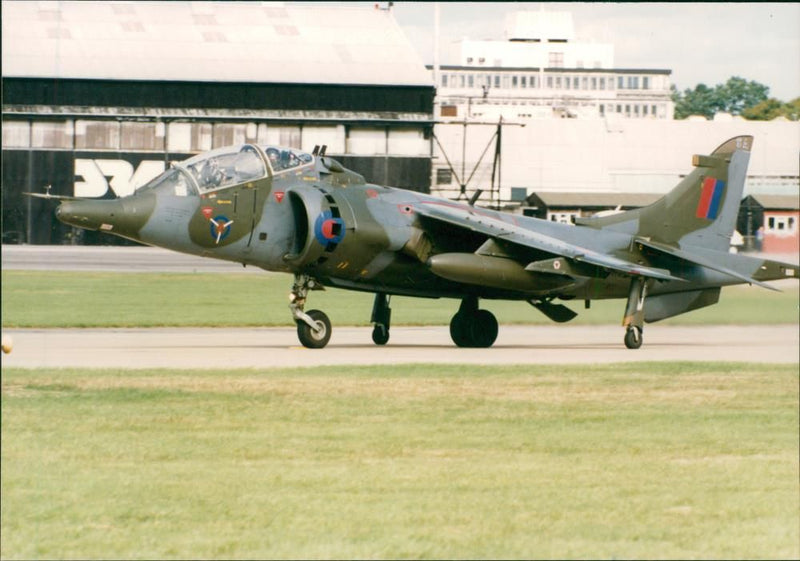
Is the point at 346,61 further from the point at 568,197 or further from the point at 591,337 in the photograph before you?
the point at 591,337

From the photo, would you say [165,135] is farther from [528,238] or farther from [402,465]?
[402,465]

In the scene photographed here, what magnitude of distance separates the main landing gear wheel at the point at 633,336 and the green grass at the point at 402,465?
3.85 meters

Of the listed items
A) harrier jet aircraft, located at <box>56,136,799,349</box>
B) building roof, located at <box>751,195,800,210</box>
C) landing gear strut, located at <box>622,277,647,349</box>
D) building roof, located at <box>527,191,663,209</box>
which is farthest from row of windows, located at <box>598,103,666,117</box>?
landing gear strut, located at <box>622,277,647,349</box>

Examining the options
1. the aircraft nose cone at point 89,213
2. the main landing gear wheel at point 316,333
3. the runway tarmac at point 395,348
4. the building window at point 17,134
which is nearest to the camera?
the aircraft nose cone at point 89,213

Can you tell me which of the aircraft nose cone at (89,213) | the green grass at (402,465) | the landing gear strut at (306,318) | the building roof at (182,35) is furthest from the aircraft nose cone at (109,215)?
the green grass at (402,465)

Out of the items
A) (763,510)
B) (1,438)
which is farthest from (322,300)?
(1,438)

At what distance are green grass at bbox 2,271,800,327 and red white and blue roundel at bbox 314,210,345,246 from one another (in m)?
0.61

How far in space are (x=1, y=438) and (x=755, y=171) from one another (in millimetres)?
10813

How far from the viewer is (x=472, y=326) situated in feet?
17.7

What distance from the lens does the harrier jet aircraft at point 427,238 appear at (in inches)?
159

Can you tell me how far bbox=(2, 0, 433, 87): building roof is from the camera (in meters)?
4.09

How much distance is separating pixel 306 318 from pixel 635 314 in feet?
14.7

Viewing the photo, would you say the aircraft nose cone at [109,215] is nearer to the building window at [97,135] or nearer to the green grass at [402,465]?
the building window at [97,135]

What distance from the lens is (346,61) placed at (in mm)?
6418
